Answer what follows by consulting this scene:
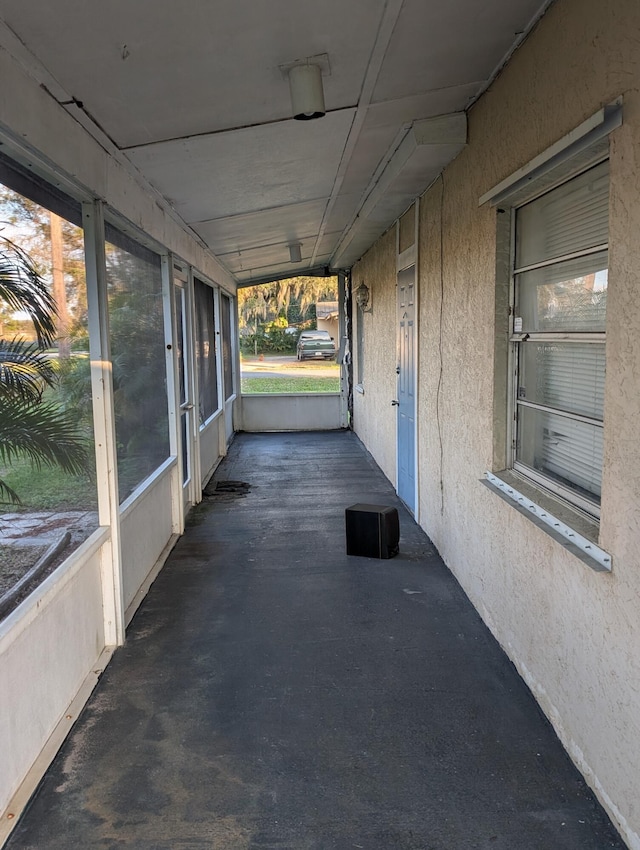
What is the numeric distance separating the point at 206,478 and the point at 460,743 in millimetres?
4836

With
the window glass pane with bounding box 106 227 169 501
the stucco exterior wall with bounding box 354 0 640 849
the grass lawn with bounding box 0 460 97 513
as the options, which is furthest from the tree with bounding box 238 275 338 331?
the grass lawn with bounding box 0 460 97 513

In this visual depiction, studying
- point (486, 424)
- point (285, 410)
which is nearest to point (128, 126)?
point (486, 424)

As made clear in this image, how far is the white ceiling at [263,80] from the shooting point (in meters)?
2.07

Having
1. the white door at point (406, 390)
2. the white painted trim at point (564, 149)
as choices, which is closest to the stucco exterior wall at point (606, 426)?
the white painted trim at point (564, 149)

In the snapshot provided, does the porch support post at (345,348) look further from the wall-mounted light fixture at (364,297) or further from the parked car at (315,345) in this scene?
the wall-mounted light fixture at (364,297)

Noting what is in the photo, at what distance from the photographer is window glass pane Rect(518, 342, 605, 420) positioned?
93.2 inches

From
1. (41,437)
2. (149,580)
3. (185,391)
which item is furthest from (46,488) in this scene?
(185,391)

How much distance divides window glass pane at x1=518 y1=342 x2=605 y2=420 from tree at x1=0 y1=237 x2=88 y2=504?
80.8 inches

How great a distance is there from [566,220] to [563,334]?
460 mm

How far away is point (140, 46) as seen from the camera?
7.16 feet

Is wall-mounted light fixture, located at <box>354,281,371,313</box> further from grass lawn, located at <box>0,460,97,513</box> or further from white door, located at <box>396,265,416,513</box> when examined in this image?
grass lawn, located at <box>0,460,97,513</box>

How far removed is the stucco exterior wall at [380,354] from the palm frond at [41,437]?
13.0 ft

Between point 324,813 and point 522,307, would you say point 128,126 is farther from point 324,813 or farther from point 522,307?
point 324,813

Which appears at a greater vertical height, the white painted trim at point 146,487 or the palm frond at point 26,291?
the palm frond at point 26,291
